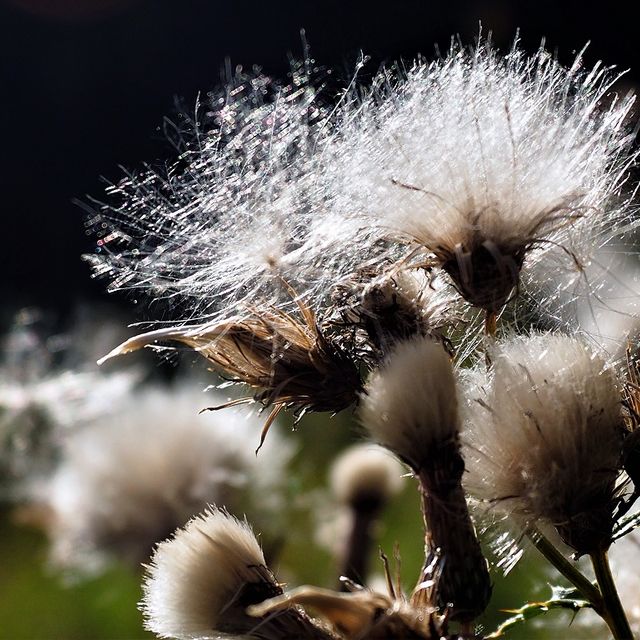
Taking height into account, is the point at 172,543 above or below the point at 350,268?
below

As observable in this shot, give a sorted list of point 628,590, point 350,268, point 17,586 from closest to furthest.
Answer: point 350,268 → point 628,590 → point 17,586

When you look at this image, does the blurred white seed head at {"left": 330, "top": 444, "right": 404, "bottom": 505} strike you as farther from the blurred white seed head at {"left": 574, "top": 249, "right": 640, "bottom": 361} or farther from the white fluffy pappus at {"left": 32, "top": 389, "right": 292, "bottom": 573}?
the blurred white seed head at {"left": 574, "top": 249, "right": 640, "bottom": 361}

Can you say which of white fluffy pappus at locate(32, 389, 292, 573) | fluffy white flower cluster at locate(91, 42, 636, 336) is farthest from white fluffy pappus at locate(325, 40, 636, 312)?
white fluffy pappus at locate(32, 389, 292, 573)

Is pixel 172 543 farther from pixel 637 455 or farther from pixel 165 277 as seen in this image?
pixel 637 455

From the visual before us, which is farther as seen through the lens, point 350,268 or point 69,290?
point 69,290

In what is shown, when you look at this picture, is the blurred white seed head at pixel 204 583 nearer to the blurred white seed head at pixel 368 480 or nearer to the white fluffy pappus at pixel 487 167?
the white fluffy pappus at pixel 487 167

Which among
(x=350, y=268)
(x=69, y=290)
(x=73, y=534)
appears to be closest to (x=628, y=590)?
(x=350, y=268)

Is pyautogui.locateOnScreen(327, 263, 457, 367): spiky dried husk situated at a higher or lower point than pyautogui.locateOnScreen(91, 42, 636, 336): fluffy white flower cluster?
lower
